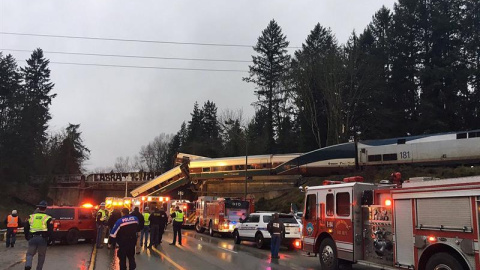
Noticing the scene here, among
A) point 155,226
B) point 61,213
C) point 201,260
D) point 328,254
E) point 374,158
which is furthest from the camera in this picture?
point 374,158

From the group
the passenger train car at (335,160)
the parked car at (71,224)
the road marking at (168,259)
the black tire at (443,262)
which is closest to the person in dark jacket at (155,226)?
the road marking at (168,259)

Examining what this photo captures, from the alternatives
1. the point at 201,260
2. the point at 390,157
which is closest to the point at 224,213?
the point at 201,260

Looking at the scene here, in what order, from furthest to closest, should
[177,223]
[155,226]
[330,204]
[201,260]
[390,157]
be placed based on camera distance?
[390,157]
[177,223]
[155,226]
[201,260]
[330,204]

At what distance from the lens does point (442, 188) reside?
27.8ft

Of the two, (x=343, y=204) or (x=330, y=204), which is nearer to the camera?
(x=343, y=204)

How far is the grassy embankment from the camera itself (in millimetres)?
30734

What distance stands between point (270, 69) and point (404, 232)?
65.8m

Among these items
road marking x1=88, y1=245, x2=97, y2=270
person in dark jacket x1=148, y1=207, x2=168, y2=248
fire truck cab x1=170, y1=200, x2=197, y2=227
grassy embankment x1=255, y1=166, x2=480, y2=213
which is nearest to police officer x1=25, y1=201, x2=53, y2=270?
road marking x1=88, y1=245, x2=97, y2=270

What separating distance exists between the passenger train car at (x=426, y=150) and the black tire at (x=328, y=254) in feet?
81.3

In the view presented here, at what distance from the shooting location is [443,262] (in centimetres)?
828

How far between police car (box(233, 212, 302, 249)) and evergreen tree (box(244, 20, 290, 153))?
4926cm

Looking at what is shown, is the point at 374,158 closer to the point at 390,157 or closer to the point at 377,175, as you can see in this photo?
the point at 390,157

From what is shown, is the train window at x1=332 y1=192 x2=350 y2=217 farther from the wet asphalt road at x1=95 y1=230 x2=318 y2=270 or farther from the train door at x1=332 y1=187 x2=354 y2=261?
the wet asphalt road at x1=95 y1=230 x2=318 y2=270

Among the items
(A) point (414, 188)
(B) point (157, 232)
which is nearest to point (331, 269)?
(A) point (414, 188)
